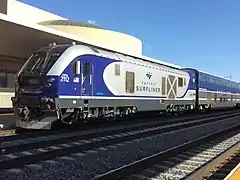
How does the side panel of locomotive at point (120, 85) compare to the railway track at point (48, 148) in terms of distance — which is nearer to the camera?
the railway track at point (48, 148)

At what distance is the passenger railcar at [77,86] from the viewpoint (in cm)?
1363

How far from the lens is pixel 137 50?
76.8 m

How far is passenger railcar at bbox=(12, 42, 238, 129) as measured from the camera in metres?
13.6

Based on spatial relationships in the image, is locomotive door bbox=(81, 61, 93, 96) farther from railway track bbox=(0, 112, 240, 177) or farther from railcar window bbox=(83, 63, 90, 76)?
railway track bbox=(0, 112, 240, 177)

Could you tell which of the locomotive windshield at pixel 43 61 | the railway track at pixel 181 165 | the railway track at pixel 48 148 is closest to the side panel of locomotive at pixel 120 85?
the locomotive windshield at pixel 43 61

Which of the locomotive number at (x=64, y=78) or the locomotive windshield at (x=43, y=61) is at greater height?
the locomotive windshield at (x=43, y=61)

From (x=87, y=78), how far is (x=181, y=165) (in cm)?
749

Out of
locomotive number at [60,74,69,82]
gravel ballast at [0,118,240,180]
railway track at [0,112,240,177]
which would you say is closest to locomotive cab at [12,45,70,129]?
locomotive number at [60,74,69,82]

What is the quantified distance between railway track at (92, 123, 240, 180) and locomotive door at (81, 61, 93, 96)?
5.15 meters

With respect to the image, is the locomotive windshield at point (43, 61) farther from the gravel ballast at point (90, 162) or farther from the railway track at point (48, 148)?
the gravel ballast at point (90, 162)

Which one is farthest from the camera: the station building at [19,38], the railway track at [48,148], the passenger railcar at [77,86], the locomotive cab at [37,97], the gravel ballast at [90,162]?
the station building at [19,38]

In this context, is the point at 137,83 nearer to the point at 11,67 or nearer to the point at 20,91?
the point at 20,91

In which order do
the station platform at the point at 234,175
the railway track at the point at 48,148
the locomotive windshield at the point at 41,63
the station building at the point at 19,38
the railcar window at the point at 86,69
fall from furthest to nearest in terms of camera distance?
the station building at the point at 19,38 < the railcar window at the point at 86,69 < the locomotive windshield at the point at 41,63 < the railway track at the point at 48,148 < the station platform at the point at 234,175

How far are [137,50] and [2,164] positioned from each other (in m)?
69.9
